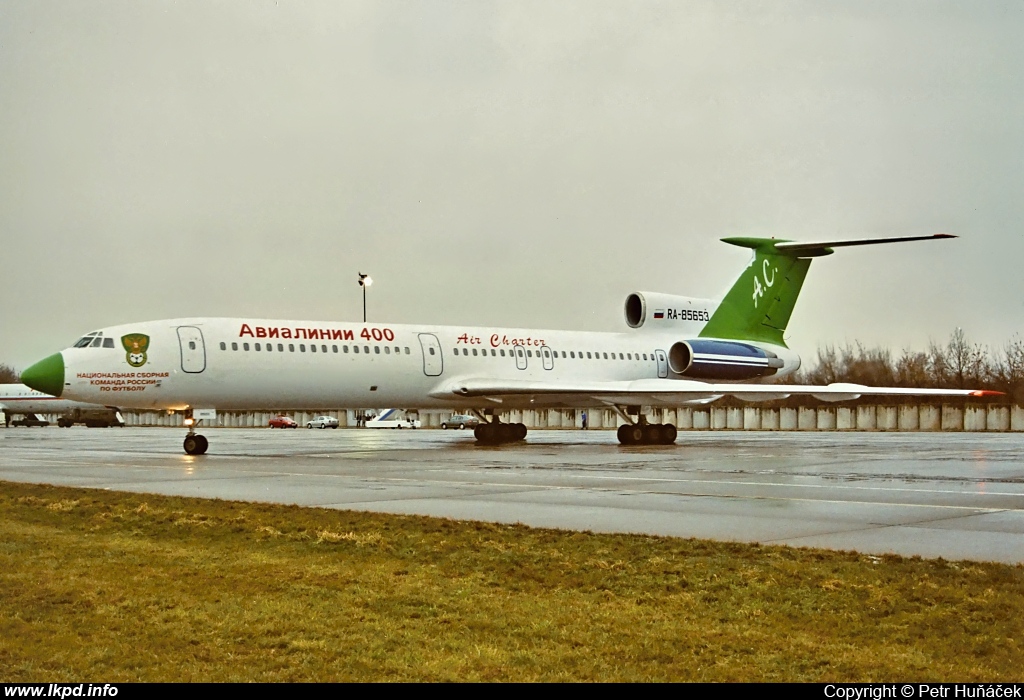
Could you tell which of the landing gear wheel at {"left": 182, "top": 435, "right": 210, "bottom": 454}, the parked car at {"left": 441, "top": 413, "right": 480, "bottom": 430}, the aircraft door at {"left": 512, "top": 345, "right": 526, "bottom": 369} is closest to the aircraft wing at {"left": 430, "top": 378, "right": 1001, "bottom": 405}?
the aircraft door at {"left": 512, "top": 345, "right": 526, "bottom": 369}

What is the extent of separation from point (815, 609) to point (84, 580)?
5.04 metres

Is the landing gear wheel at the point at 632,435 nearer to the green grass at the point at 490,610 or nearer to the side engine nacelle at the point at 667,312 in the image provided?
the side engine nacelle at the point at 667,312

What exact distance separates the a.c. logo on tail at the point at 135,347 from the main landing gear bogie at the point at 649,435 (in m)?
15.5

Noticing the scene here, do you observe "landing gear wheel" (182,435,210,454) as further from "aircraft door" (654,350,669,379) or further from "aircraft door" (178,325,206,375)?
"aircraft door" (654,350,669,379)

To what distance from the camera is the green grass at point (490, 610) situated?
4.77 m

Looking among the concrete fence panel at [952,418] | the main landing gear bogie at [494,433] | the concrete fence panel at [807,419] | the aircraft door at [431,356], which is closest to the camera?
the aircraft door at [431,356]

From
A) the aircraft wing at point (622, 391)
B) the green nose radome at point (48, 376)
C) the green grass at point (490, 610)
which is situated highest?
the green nose radome at point (48, 376)

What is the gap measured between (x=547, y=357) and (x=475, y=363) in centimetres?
329

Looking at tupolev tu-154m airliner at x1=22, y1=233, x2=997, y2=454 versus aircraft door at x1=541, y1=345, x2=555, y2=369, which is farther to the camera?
aircraft door at x1=541, y1=345, x2=555, y2=369

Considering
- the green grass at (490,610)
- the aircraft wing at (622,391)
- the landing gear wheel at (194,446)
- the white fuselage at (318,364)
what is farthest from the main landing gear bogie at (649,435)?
the green grass at (490,610)

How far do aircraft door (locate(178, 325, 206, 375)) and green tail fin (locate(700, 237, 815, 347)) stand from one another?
61.9 ft

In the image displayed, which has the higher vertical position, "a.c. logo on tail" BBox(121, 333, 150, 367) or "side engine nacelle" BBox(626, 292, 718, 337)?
"side engine nacelle" BBox(626, 292, 718, 337)

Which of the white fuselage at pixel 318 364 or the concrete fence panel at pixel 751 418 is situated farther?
the concrete fence panel at pixel 751 418

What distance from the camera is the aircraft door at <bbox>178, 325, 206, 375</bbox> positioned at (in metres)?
25.3
